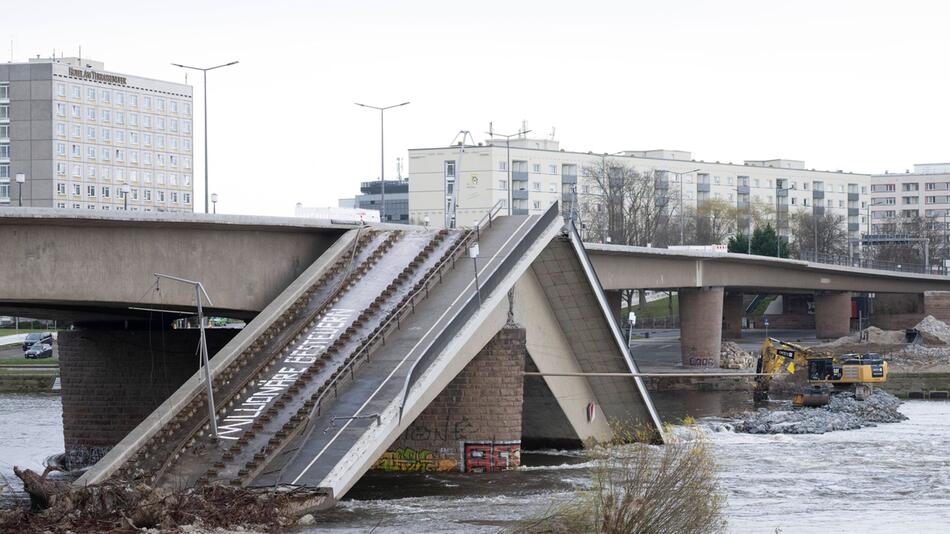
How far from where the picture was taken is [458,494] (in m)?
37.2

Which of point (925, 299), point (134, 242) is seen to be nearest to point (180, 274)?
point (134, 242)

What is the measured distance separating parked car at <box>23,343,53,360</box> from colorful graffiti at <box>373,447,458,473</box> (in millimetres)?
59900

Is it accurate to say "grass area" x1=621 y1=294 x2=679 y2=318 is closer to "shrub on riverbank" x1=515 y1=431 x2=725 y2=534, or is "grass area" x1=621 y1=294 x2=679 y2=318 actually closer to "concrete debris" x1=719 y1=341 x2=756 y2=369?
"concrete debris" x1=719 y1=341 x2=756 y2=369

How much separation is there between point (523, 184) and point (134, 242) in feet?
267

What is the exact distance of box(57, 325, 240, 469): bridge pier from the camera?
153ft

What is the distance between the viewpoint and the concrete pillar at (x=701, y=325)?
273ft

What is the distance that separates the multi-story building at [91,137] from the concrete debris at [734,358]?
6823cm

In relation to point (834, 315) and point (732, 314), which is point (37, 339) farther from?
point (834, 315)

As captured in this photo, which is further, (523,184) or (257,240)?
(523,184)

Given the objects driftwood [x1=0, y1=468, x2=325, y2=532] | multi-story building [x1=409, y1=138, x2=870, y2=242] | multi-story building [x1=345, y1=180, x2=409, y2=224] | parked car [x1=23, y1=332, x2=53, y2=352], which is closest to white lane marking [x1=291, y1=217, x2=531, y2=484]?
driftwood [x1=0, y1=468, x2=325, y2=532]

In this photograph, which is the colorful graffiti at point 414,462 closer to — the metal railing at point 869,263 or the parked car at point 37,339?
the parked car at point 37,339

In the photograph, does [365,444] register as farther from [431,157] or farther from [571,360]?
[431,157]

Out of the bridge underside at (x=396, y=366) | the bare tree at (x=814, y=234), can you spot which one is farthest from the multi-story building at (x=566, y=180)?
the bridge underside at (x=396, y=366)

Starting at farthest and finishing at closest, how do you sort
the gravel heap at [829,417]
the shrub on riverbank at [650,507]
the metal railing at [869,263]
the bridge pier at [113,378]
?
1. the metal railing at [869,263]
2. the gravel heap at [829,417]
3. the bridge pier at [113,378]
4. the shrub on riverbank at [650,507]
